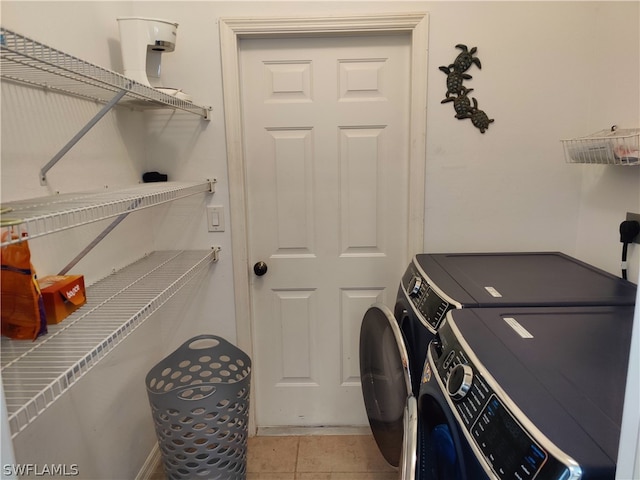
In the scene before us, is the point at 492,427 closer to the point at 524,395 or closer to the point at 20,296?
the point at 524,395

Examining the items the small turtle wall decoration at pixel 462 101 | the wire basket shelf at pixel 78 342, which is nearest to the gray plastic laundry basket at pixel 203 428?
the wire basket shelf at pixel 78 342

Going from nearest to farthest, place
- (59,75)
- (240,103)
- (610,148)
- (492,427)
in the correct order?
1. (492,427)
2. (59,75)
3. (610,148)
4. (240,103)

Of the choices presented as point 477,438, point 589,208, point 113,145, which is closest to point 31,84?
point 113,145

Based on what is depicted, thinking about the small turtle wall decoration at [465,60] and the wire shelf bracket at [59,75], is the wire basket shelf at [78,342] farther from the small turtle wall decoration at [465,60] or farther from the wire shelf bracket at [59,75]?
the small turtle wall decoration at [465,60]

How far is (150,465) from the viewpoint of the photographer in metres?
2.08

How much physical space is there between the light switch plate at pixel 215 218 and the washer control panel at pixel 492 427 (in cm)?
137

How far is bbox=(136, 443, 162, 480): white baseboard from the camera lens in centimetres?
200

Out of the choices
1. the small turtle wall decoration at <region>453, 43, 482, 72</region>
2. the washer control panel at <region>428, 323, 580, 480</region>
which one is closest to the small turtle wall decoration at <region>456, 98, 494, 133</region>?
the small turtle wall decoration at <region>453, 43, 482, 72</region>

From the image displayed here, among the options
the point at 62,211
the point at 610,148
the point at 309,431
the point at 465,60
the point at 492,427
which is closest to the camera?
the point at 492,427

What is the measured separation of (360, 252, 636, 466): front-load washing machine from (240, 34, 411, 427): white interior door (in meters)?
0.37

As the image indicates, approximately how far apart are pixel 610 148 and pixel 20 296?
1845 mm

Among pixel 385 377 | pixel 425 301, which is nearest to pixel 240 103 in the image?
pixel 425 301

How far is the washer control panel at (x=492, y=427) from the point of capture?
67 cm

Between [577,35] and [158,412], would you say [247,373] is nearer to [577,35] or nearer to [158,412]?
[158,412]
